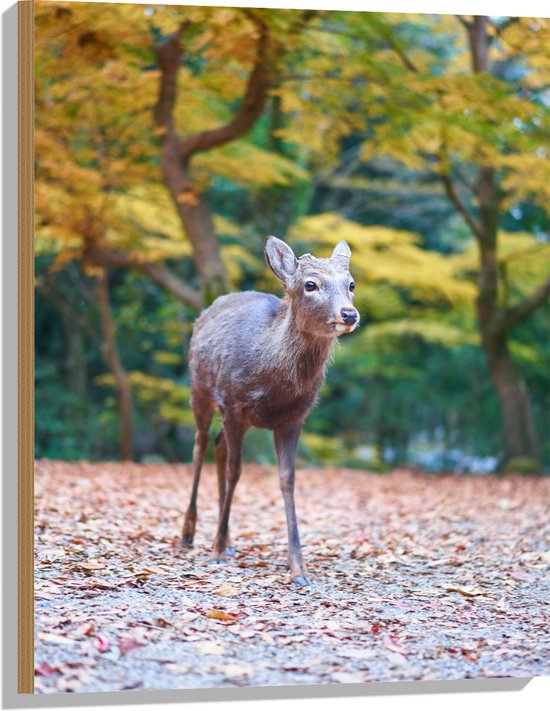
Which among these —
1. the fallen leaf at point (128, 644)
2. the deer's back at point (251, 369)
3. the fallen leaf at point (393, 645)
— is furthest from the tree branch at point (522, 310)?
the fallen leaf at point (128, 644)

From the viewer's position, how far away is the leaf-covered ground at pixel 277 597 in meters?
3.62

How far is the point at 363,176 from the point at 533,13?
8848 millimetres

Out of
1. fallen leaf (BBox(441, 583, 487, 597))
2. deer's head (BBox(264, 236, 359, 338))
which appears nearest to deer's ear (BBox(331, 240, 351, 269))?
deer's head (BBox(264, 236, 359, 338))

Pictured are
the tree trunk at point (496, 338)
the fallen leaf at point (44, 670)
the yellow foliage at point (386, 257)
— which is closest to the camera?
the fallen leaf at point (44, 670)

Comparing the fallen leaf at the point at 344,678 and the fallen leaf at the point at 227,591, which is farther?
the fallen leaf at the point at 227,591

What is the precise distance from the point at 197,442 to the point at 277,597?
1.35 m

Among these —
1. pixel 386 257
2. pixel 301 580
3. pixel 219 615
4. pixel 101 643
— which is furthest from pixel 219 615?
pixel 386 257

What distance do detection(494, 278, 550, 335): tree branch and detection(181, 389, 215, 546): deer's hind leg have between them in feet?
19.1

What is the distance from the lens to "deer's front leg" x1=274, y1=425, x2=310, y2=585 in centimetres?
464

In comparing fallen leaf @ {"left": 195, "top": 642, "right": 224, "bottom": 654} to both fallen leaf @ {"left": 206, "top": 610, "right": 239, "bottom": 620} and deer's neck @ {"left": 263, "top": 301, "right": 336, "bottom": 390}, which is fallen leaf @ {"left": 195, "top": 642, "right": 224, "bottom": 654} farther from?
deer's neck @ {"left": 263, "top": 301, "right": 336, "bottom": 390}

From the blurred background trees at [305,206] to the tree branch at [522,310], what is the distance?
0.02 meters

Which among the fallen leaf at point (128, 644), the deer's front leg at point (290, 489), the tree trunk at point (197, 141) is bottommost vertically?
the fallen leaf at point (128, 644)

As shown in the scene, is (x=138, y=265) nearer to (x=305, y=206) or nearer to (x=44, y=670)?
(x=305, y=206)

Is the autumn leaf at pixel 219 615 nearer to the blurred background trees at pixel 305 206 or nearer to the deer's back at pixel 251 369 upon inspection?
the deer's back at pixel 251 369
